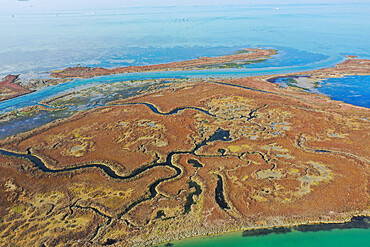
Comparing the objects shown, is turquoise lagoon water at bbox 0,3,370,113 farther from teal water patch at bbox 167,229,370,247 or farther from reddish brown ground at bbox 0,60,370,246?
teal water patch at bbox 167,229,370,247

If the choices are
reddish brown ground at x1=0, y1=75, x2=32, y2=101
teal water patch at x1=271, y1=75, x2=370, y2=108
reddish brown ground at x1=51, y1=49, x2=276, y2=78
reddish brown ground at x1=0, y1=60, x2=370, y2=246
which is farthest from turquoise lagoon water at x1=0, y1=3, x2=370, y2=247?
reddish brown ground at x1=51, y1=49, x2=276, y2=78

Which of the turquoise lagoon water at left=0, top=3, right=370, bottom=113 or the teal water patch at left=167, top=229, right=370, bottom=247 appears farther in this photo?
the turquoise lagoon water at left=0, top=3, right=370, bottom=113

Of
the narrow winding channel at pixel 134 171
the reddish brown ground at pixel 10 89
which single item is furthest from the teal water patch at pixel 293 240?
the reddish brown ground at pixel 10 89

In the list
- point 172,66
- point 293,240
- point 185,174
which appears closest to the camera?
point 293,240

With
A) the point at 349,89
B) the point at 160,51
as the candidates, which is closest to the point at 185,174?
the point at 349,89

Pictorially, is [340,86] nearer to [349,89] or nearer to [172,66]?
[349,89]

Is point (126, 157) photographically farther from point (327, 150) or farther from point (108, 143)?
point (327, 150)
